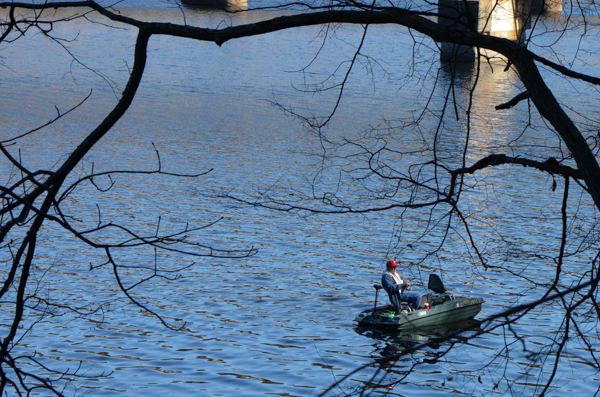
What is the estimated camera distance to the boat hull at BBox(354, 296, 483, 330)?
1612 cm

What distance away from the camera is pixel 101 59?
164 feet

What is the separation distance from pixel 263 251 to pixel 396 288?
560 cm

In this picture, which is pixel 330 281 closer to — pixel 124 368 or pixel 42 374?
pixel 124 368

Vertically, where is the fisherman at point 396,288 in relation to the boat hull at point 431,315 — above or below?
above

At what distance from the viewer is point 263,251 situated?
68.0 feet

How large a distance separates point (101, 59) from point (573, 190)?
33.6 meters

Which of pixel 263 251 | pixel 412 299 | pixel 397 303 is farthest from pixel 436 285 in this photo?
pixel 263 251

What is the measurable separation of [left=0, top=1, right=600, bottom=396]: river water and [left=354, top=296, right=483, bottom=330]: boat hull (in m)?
0.44

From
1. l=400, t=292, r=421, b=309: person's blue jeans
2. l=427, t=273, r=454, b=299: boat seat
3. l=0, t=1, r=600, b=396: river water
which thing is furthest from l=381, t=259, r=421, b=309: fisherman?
l=0, t=1, r=600, b=396: river water

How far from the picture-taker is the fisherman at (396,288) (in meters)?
15.9

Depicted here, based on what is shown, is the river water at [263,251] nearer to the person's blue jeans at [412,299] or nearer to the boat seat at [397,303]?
the boat seat at [397,303]

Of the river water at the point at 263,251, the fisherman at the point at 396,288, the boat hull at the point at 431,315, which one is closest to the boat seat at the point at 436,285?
the boat hull at the point at 431,315

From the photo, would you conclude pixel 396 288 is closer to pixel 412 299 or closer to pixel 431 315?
pixel 412 299

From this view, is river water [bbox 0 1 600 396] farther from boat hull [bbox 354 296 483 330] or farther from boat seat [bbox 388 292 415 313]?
boat seat [bbox 388 292 415 313]
